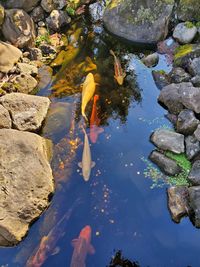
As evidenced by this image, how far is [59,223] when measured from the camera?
6754mm

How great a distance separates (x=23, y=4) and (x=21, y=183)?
6696 mm

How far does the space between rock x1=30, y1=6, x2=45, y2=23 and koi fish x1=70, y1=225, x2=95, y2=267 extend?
7587 mm

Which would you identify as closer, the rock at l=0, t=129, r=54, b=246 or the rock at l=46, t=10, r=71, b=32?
the rock at l=0, t=129, r=54, b=246

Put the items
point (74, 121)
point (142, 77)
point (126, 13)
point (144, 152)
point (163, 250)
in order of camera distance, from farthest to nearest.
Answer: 1. point (126, 13)
2. point (142, 77)
3. point (74, 121)
4. point (144, 152)
5. point (163, 250)

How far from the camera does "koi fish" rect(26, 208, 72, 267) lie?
6.20 m

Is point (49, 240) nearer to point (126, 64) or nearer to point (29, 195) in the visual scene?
point (29, 195)

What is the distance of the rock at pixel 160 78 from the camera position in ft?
31.9

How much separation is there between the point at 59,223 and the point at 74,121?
2.71 metres

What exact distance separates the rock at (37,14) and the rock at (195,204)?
769 centimetres

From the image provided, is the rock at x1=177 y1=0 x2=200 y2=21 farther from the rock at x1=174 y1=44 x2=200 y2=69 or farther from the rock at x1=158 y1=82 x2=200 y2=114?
the rock at x1=158 y1=82 x2=200 y2=114

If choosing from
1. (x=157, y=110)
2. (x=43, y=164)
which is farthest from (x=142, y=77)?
(x=43, y=164)

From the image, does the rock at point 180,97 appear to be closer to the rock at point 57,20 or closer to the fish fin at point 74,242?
the fish fin at point 74,242

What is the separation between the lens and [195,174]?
718 cm

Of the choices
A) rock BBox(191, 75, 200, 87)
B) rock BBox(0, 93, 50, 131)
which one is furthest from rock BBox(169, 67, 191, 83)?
rock BBox(0, 93, 50, 131)
